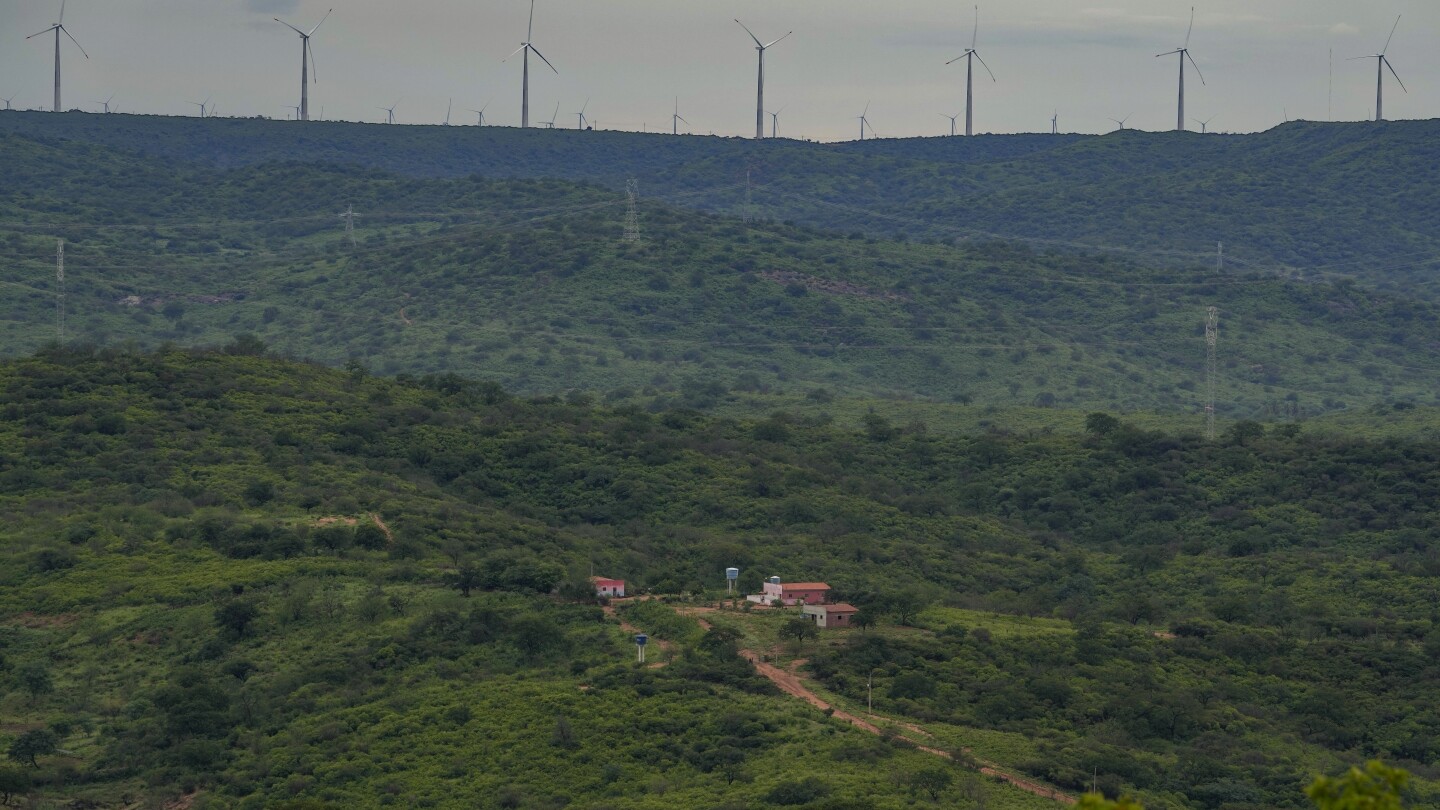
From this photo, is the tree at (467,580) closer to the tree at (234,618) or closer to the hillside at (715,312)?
the tree at (234,618)

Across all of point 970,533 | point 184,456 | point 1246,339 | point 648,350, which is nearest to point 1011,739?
point 970,533

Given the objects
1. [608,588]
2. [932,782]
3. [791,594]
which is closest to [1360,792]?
[932,782]

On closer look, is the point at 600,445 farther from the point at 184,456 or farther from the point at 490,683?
the point at 490,683

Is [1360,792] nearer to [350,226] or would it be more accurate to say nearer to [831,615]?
[831,615]

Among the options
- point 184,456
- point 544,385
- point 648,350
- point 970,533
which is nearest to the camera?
point 184,456

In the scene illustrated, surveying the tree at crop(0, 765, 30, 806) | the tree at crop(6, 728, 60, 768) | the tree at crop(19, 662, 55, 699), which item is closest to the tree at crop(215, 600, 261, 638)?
the tree at crop(19, 662, 55, 699)

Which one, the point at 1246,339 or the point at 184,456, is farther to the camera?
the point at 1246,339
